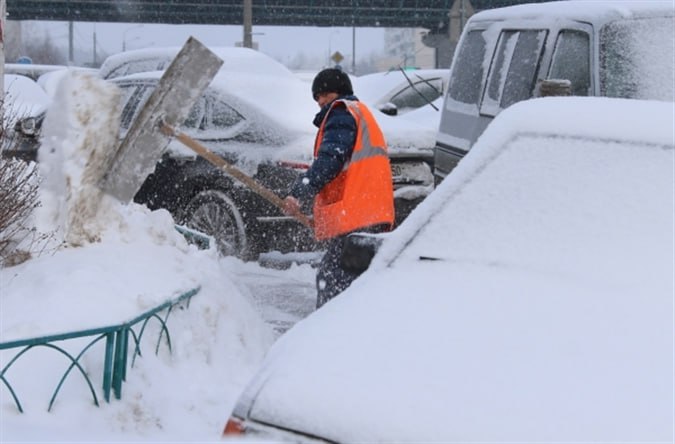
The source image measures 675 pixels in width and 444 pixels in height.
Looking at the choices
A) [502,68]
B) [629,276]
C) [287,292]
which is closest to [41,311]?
[629,276]

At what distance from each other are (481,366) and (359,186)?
118 inches

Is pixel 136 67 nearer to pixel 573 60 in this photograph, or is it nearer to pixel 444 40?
pixel 573 60

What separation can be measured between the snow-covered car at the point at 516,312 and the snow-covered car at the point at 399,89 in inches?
397

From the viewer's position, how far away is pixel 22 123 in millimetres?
6891

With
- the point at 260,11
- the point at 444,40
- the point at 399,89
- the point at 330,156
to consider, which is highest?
the point at 330,156

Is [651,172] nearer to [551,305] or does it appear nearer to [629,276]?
[629,276]

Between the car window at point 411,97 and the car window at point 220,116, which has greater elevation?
the car window at point 220,116

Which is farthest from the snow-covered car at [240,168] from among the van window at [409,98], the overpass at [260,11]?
the overpass at [260,11]

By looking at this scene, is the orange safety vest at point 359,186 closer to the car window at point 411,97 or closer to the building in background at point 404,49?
the car window at point 411,97

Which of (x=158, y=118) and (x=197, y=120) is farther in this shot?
(x=197, y=120)

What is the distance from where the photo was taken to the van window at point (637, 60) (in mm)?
6895

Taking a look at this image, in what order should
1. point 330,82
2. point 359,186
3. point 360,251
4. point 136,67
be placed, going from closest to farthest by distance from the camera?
point 360,251, point 359,186, point 330,82, point 136,67

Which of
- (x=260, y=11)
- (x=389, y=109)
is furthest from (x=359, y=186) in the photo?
(x=260, y=11)

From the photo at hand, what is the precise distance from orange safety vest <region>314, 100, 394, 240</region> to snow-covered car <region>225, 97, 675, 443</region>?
5.36 ft
